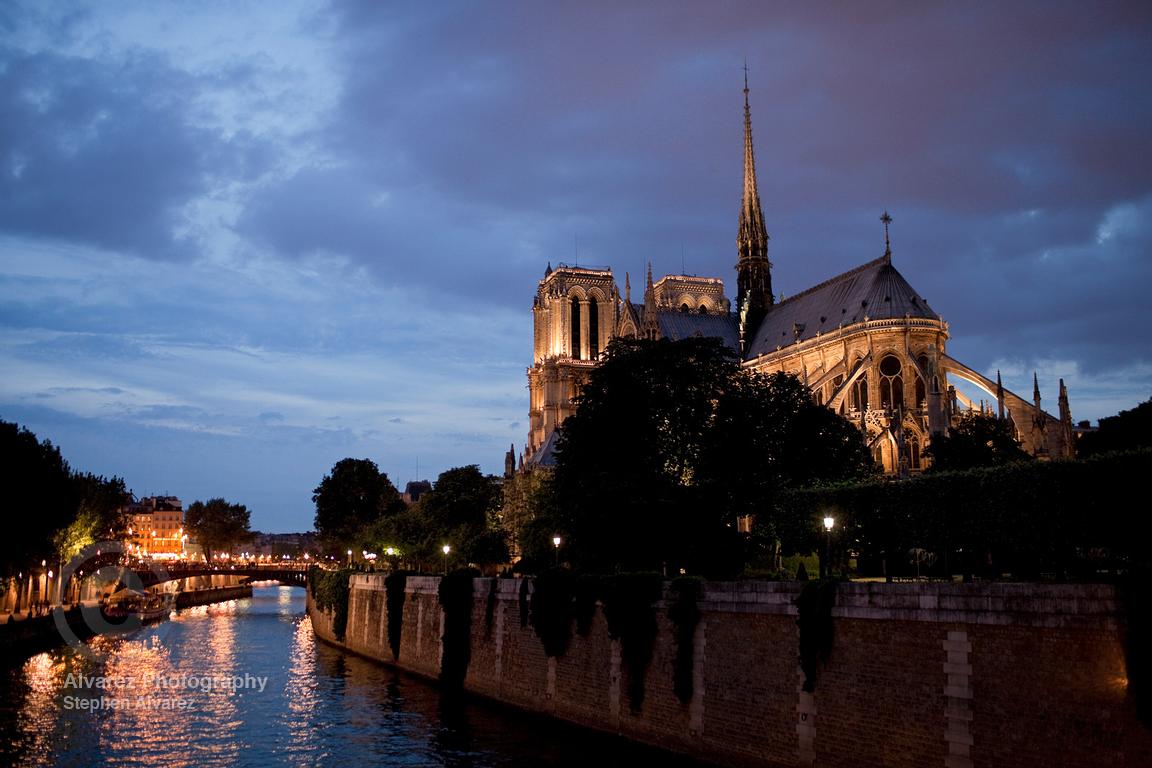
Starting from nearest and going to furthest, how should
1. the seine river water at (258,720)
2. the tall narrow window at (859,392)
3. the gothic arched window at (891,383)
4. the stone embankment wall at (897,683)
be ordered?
1. the stone embankment wall at (897,683)
2. the seine river water at (258,720)
3. the gothic arched window at (891,383)
4. the tall narrow window at (859,392)

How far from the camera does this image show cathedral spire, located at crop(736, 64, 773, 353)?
10275 cm

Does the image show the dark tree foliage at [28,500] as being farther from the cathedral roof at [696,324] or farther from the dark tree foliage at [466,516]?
the cathedral roof at [696,324]

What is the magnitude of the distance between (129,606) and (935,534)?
64.1 m

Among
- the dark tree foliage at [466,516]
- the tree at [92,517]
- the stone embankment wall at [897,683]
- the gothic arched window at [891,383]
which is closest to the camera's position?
the stone embankment wall at [897,683]

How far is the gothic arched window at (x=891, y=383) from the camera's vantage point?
7300 centimetres

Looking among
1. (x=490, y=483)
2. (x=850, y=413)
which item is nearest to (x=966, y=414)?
(x=850, y=413)

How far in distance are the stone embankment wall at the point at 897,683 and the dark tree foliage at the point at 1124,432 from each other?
3147cm

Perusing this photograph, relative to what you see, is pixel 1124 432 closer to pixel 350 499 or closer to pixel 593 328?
pixel 593 328

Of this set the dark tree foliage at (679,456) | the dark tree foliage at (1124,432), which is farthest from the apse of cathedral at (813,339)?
the dark tree foliage at (679,456)

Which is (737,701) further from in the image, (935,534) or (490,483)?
(490,483)

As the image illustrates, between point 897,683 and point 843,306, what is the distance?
6529 cm

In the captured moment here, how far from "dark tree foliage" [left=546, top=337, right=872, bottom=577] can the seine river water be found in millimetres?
8079

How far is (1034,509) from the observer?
25188mm

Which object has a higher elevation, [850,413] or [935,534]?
[850,413]
